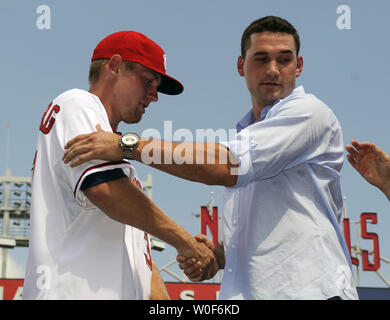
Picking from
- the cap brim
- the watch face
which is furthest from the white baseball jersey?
the cap brim

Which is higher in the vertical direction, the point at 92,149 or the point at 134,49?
the point at 134,49

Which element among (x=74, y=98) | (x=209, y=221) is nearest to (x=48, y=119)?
(x=74, y=98)

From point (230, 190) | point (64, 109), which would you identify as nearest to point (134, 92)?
point (64, 109)

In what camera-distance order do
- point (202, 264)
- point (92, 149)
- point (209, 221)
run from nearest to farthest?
point (92, 149) → point (202, 264) → point (209, 221)

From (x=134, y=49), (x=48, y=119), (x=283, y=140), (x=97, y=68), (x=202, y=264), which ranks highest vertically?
(x=134, y=49)

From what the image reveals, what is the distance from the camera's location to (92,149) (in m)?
3.38

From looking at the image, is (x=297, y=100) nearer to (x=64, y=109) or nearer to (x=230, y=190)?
(x=230, y=190)

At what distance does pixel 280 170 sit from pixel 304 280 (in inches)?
28.0

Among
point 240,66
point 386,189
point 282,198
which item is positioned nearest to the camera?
point 282,198

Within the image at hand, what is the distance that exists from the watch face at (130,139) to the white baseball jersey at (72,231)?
15 cm

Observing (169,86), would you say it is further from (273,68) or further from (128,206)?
(128,206)

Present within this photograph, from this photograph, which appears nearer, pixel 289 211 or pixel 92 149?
pixel 92 149

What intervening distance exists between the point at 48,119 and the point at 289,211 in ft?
5.67
